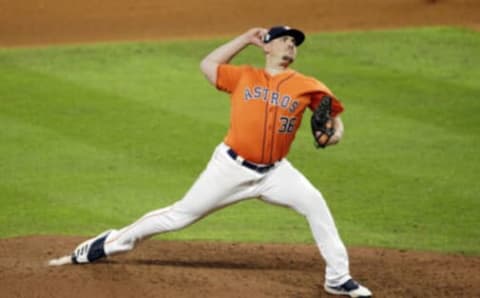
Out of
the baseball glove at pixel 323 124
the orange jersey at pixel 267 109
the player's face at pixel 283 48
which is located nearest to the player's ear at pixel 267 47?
the player's face at pixel 283 48

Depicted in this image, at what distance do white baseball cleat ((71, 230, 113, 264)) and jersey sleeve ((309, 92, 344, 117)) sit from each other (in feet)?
5.84

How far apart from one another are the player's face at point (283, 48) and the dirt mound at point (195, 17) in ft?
28.9

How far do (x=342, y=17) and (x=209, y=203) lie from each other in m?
9.97

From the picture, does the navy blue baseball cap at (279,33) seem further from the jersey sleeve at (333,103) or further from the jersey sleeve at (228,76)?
the jersey sleeve at (333,103)

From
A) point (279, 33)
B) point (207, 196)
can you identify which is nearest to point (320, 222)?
point (207, 196)

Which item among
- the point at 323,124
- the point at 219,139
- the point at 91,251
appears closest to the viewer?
the point at 323,124

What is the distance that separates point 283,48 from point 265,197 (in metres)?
1.05

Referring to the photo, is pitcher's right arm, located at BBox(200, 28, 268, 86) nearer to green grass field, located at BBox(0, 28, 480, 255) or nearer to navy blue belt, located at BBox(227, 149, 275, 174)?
navy blue belt, located at BBox(227, 149, 275, 174)

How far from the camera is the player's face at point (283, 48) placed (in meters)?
8.69

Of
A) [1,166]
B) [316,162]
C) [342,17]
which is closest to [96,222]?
[1,166]

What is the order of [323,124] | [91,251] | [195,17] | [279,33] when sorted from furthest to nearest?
[195,17]
[91,251]
[279,33]
[323,124]

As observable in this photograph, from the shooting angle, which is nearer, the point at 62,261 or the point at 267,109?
the point at 267,109

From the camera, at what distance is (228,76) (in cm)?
882

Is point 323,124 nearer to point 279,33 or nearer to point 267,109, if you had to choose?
point 267,109
